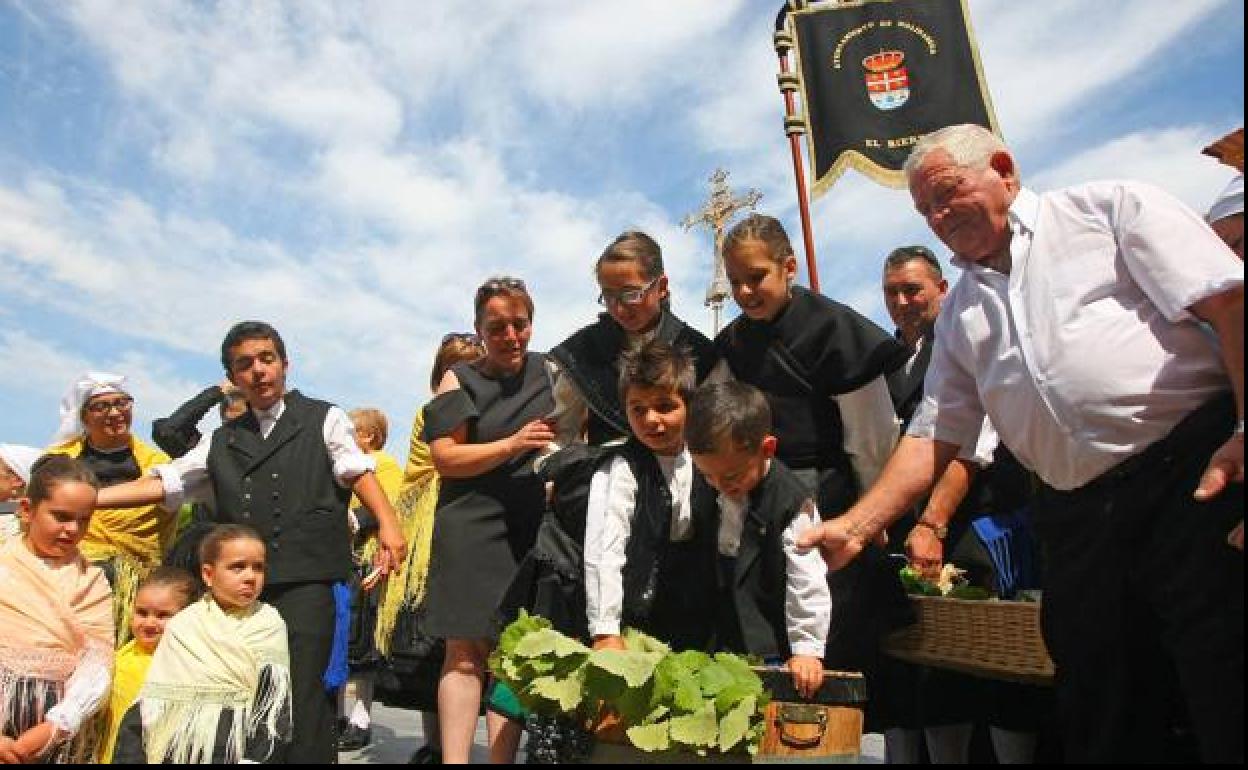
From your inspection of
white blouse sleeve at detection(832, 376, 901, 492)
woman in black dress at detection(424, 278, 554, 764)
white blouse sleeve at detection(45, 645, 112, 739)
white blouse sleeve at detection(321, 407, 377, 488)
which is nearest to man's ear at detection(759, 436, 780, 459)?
white blouse sleeve at detection(832, 376, 901, 492)

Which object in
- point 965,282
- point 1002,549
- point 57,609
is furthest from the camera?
point 57,609

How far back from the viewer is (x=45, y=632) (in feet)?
12.4

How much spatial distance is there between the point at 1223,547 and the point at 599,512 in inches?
69.1

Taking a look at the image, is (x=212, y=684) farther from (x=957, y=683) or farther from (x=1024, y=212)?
(x=1024, y=212)

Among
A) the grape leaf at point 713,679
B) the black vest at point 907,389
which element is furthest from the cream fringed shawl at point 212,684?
the black vest at point 907,389

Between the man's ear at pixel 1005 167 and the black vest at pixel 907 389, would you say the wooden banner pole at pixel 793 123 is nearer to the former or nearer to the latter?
the black vest at pixel 907 389

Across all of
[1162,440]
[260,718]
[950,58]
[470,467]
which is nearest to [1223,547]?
[1162,440]

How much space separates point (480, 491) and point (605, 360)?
846 millimetres

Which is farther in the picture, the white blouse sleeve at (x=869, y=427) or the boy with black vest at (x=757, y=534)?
the white blouse sleeve at (x=869, y=427)

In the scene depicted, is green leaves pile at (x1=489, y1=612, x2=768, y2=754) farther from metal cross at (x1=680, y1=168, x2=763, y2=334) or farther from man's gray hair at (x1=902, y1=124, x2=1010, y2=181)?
metal cross at (x1=680, y1=168, x2=763, y2=334)

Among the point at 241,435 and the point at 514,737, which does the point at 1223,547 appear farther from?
the point at 241,435

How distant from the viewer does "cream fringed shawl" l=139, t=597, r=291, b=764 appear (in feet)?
11.4

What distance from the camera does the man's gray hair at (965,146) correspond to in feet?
8.33

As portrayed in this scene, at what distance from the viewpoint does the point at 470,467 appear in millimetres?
3971
